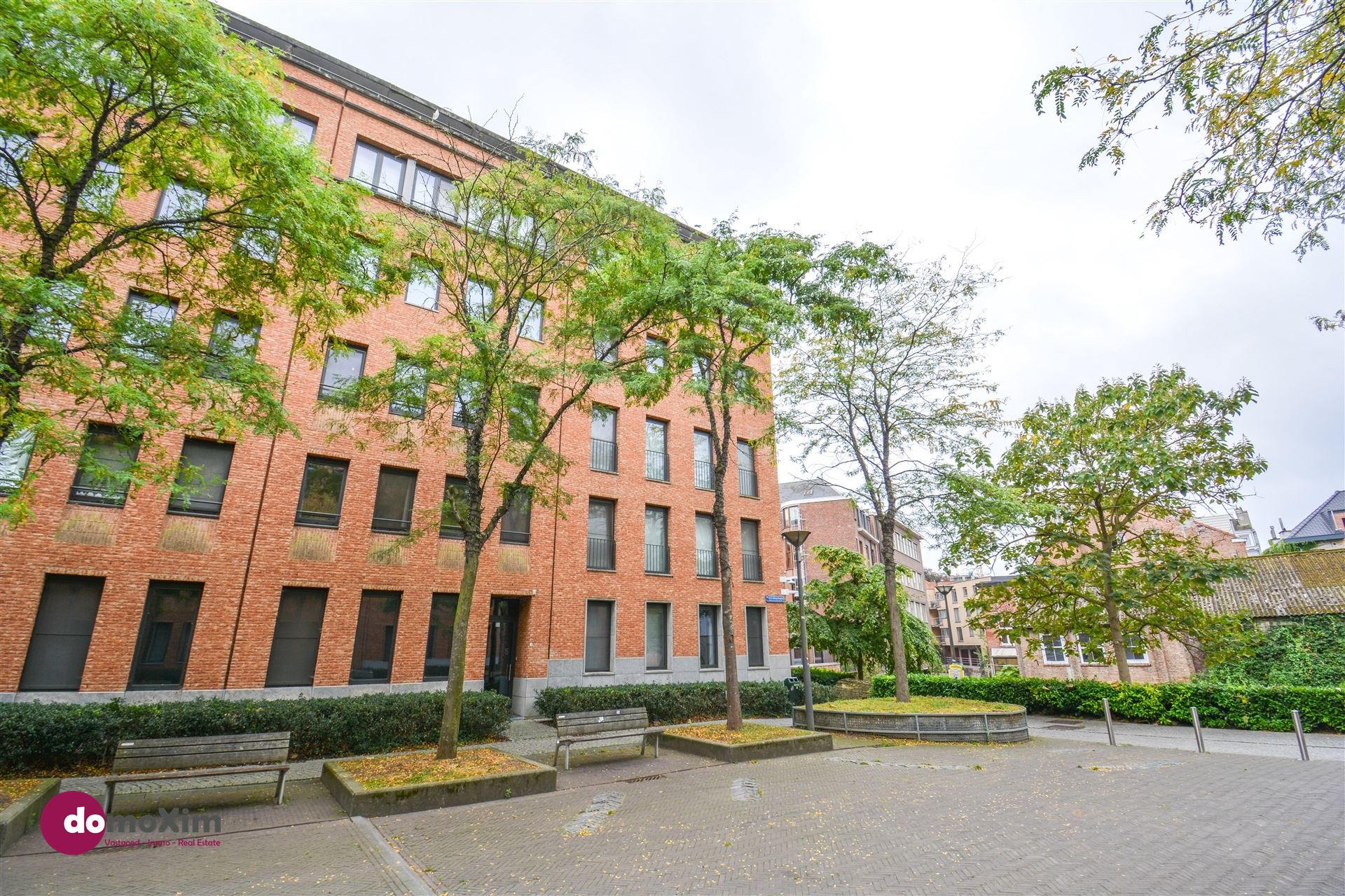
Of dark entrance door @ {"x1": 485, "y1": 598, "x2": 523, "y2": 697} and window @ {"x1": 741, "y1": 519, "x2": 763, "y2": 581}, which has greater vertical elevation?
window @ {"x1": 741, "y1": 519, "x2": 763, "y2": 581}

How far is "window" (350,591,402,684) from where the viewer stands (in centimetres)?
1384

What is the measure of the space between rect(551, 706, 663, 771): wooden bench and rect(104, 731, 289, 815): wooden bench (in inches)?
161

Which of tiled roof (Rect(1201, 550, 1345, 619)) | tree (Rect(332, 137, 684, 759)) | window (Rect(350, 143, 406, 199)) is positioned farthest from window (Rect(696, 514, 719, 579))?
tiled roof (Rect(1201, 550, 1345, 619))

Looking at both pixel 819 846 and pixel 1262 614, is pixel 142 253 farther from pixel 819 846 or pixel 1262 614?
pixel 1262 614

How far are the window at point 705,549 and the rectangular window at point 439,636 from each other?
7.93 m

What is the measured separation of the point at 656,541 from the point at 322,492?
31.7ft

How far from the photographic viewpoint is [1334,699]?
1395 centimetres

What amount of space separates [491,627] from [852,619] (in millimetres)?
14225

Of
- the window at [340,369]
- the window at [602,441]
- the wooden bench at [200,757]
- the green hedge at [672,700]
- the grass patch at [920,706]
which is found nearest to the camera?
the wooden bench at [200,757]

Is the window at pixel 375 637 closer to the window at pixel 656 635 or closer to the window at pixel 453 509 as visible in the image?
the window at pixel 453 509

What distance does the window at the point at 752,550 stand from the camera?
21.2 m

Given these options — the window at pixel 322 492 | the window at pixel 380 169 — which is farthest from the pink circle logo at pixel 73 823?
the window at pixel 380 169

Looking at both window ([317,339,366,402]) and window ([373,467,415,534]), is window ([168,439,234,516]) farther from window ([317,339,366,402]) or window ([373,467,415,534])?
window ([373,467,415,534])

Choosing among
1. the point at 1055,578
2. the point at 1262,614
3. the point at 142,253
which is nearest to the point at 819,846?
the point at 142,253
